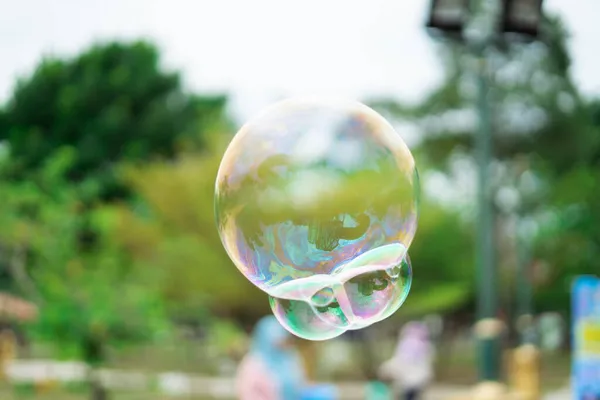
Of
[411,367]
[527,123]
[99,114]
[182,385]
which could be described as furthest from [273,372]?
[99,114]

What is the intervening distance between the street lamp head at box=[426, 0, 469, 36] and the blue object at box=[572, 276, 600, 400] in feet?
9.55

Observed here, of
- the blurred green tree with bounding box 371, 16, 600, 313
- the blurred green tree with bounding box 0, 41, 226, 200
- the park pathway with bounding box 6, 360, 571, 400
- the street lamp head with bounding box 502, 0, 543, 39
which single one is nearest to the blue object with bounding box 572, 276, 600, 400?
the street lamp head with bounding box 502, 0, 543, 39

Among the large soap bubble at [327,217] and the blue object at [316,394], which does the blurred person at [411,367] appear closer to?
the blue object at [316,394]

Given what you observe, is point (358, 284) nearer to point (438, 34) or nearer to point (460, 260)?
point (438, 34)

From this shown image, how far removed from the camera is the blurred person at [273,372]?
25.1 ft

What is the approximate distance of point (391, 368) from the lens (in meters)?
13.1

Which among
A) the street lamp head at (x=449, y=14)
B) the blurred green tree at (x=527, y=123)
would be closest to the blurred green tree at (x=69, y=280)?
the street lamp head at (x=449, y=14)

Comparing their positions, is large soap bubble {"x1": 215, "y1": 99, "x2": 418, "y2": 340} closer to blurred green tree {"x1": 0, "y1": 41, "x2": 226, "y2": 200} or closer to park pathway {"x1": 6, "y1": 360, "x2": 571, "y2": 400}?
park pathway {"x1": 6, "y1": 360, "x2": 571, "y2": 400}

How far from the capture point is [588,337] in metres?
9.45

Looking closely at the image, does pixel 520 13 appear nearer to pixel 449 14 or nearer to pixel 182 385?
pixel 449 14

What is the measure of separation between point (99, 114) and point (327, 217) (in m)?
31.4

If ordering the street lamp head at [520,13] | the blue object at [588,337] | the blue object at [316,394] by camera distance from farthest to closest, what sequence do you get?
the blue object at [588,337], the street lamp head at [520,13], the blue object at [316,394]

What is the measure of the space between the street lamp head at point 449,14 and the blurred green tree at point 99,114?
25265 mm

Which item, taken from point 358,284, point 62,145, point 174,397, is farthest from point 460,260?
point 358,284
